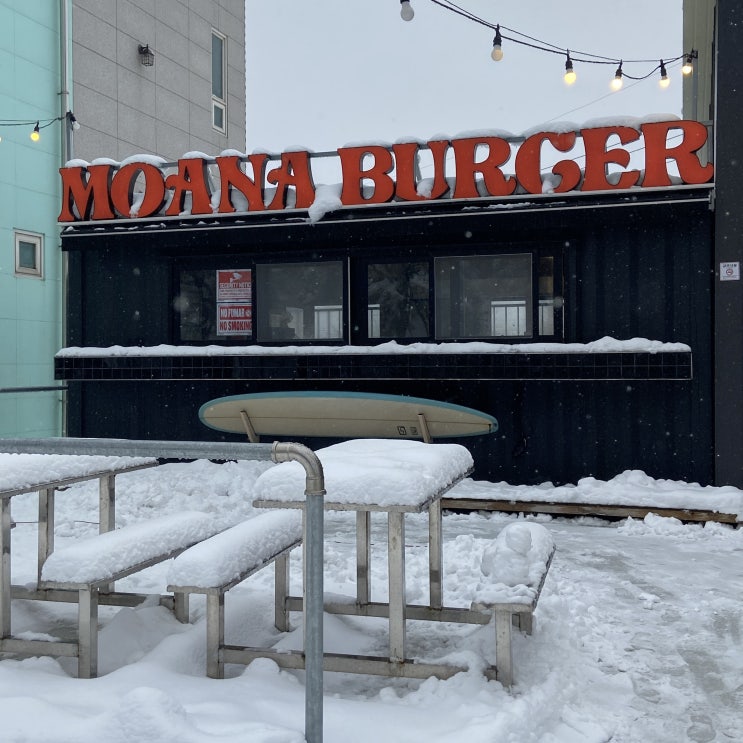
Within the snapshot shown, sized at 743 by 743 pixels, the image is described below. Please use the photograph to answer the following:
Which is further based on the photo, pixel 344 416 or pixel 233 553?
pixel 344 416

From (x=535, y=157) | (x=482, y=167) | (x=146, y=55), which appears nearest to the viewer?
(x=535, y=157)

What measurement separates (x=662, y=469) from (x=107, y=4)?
1504 centimetres

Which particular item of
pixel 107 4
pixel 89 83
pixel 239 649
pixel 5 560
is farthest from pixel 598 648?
pixel 107 4

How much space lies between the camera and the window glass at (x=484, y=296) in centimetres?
995

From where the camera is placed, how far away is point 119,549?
3953 mm

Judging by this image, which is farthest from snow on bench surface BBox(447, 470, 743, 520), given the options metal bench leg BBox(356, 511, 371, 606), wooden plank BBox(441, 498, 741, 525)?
metal bench leg BBox(356, 511, 371, 606)

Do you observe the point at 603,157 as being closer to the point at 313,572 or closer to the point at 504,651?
the point at 504,651

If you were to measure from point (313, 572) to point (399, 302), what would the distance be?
7789 millimetres

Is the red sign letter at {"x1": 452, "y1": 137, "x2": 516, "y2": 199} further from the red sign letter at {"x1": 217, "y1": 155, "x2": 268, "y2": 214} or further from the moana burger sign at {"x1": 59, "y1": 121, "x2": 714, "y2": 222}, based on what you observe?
the red sign letter at {"x1": 217, "y1": 155, "x2": 268, "y2": 214}

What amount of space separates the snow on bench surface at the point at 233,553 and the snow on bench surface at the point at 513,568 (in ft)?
3.66

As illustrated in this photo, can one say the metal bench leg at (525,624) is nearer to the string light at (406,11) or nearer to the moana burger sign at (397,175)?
the moana burger sign at (397,175)

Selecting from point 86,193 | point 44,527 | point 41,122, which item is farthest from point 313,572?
point 41,122

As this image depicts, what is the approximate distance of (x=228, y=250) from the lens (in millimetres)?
10969

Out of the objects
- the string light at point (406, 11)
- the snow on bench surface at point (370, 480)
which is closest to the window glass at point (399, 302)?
the string light at point (406, 11)
